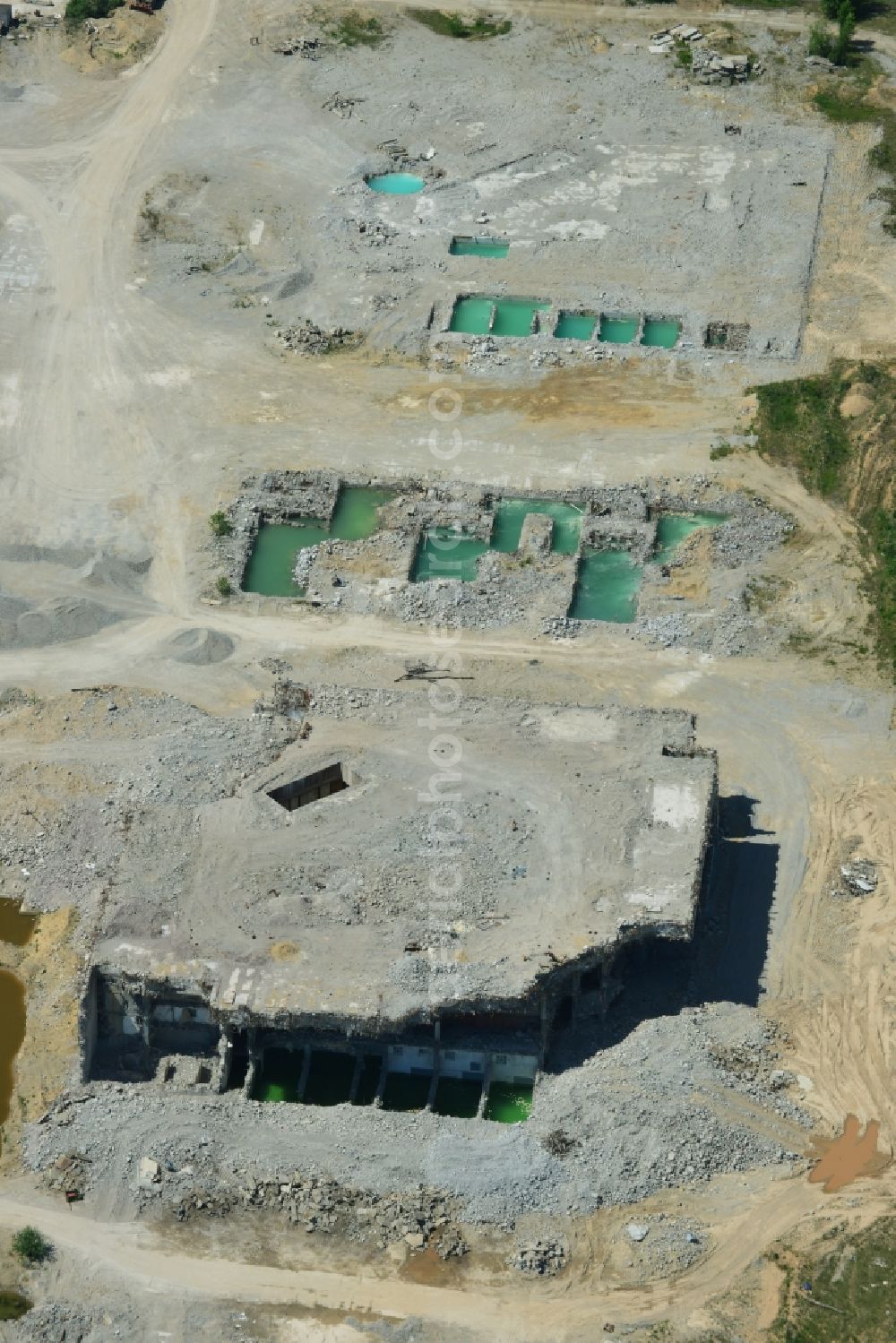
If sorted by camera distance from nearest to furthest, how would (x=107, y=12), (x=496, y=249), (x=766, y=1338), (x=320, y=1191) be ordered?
(x=766, y=1338) → (x=320, y=1191) → (x=496, y=249) → (x=107, y=12)

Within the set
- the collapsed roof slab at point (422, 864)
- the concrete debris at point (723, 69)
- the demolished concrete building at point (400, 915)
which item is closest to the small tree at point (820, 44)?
the concrete debris at point (723, 69)

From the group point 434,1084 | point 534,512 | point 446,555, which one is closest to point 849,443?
point 534,512

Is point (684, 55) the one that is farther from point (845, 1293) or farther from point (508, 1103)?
point (845, 1293)

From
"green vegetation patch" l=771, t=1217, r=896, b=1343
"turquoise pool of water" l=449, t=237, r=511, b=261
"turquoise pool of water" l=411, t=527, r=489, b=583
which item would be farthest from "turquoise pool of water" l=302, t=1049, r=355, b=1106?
"turquoise pool of water" l=449, t=237, r=511, b=261

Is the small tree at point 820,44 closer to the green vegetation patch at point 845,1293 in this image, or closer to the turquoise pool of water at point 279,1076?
the turquoise pool of water at point 279,1076

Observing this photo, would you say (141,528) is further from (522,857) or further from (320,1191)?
(320,1191)

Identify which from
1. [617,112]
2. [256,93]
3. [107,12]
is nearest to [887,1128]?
[617,112]
